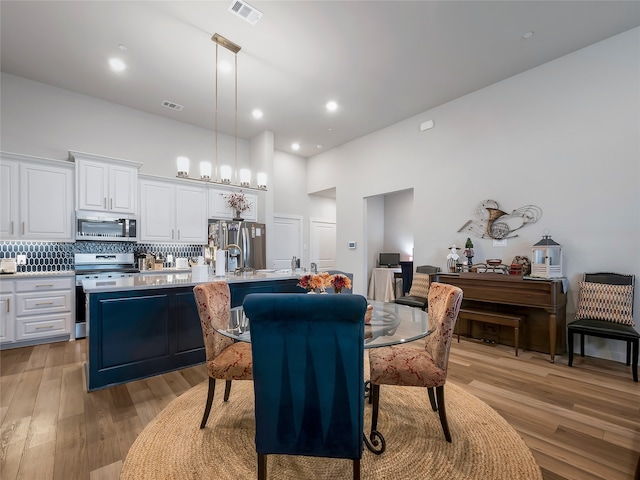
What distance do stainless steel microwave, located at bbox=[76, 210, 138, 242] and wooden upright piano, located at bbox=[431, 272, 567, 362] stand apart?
4.70m

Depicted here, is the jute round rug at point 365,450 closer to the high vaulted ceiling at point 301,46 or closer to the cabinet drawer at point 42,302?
the cabinet drawer at point 42,302

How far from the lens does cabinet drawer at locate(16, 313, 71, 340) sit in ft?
11.8

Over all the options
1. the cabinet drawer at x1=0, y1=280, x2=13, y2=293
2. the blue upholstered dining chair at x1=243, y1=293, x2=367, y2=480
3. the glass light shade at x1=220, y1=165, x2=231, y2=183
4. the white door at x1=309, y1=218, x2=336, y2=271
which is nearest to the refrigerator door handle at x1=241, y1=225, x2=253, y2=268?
the glass light shade at x1=220, y1=165, x2=231, y2=183

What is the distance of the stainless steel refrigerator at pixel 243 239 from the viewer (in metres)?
5.09

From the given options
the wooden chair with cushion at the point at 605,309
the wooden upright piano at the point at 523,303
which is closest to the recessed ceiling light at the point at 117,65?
the wooden upright piano at the point at 523,303

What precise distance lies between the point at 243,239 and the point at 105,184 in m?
2.18

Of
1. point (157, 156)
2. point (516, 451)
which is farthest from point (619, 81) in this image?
point (157, 156)

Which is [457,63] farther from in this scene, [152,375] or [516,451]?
[152,375]

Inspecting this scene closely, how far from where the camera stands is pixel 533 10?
292cm

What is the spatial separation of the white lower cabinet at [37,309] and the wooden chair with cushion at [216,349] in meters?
3.05

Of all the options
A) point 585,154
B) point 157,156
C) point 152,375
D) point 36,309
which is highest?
point 157,156

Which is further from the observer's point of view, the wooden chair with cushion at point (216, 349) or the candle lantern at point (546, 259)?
the candle lantern at point (546, 259)

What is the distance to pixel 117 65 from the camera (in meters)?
3.85

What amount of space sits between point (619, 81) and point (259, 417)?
476cm
